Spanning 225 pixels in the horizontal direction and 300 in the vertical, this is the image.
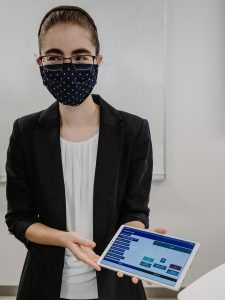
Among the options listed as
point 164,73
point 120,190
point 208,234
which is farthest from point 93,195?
point 208,234

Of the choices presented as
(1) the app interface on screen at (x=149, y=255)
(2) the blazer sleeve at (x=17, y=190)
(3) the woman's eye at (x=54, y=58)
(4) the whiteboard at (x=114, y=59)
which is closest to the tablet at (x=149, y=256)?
(1) the app interface on screen at (x=149, y=255)

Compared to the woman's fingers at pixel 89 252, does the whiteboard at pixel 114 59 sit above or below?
above

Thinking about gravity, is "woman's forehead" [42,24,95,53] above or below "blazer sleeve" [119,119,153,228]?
above

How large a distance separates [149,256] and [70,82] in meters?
0.54

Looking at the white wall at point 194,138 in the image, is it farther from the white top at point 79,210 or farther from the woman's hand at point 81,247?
the woman's hand at point 81,247

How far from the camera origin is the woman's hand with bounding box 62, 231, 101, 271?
2.82ft

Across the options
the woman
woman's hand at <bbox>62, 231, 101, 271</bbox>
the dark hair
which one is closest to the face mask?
the woman

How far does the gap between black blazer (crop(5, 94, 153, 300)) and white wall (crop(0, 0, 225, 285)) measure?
1080 millimetres

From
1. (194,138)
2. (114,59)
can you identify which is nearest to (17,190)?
(114,59)

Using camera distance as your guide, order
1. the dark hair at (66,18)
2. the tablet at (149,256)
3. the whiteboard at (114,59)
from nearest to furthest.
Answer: the tablet at (149,256) → the dark hair at (66,18) → the whiteboard at (114,59)

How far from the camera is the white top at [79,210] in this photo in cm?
97

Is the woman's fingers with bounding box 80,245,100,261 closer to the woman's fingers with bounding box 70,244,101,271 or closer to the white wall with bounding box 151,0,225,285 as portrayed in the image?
the woman's fingers with bounding box 70,244,101,271

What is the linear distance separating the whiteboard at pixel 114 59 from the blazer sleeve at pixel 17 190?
3.64 ft

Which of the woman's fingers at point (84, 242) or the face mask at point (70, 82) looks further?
the face mask at point (70, 82)
